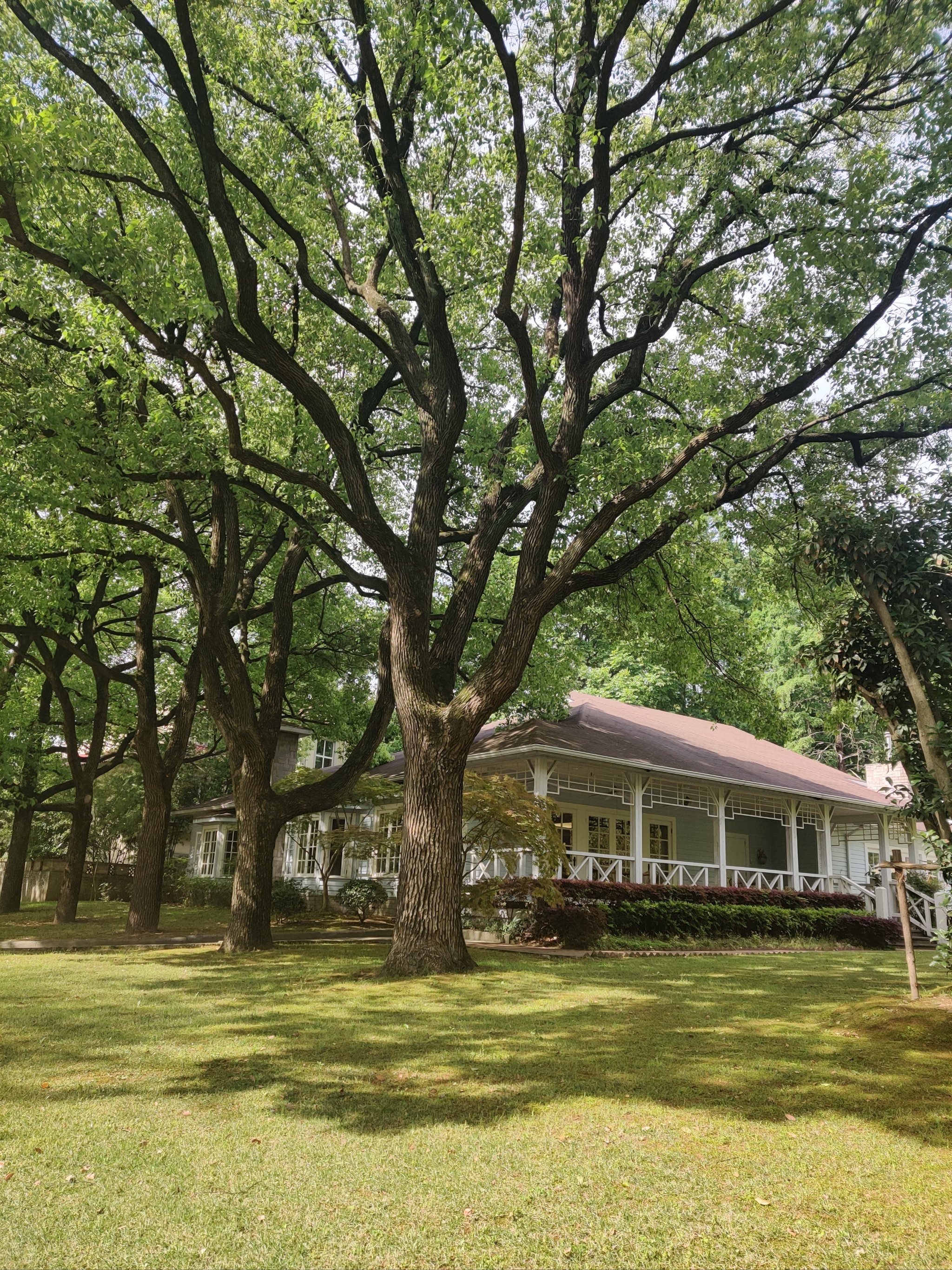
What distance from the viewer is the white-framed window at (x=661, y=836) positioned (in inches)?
970

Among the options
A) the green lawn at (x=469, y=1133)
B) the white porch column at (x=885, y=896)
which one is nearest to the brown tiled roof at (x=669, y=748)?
the white porch column at (x=885, y=896)

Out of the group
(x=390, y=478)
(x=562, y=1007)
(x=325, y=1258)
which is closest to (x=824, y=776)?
(x=390, y=478)

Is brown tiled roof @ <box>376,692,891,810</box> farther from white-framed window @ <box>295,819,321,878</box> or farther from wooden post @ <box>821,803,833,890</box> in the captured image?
white-framed window @ <box>295,819,321,878</box>

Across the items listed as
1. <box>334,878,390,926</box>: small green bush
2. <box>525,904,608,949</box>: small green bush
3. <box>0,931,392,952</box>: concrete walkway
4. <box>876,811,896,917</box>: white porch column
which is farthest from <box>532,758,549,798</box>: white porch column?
<box>876,811,896,917</box>: white porch column

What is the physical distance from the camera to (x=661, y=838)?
81.8ft

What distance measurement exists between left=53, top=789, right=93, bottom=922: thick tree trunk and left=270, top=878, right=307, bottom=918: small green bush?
4.96 meters

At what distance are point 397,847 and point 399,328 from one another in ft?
45.2

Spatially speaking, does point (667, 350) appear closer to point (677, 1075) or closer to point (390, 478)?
point (390, 478)

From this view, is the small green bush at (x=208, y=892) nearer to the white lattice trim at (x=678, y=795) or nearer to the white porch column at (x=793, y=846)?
the white lattice trim at (x=678, y=795)

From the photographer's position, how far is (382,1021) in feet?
24.6

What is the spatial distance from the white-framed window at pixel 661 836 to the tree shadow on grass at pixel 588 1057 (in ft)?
48.1

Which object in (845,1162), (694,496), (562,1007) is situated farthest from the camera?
(694,496)

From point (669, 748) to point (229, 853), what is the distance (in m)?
16.8

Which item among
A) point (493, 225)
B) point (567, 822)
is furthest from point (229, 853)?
point (493, 225)
